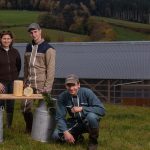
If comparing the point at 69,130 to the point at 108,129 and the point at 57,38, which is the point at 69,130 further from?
the point at 57,38

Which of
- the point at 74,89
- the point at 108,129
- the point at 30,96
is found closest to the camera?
the point at 74,89

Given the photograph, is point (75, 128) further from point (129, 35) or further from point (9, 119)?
point (129, 35)

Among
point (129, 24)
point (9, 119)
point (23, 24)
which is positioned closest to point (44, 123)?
point (9, 119)

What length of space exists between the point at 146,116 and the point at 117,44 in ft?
103

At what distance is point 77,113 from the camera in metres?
7.56

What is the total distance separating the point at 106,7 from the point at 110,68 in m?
35.6

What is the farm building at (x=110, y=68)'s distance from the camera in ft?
116

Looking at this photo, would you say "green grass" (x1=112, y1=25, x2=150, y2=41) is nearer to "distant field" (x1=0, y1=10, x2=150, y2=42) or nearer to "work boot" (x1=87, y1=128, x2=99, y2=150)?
"distant field" (x1=0, y1=10, x2=150, y2=42)

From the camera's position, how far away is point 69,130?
763cm

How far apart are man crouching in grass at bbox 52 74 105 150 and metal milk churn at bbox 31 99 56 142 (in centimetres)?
20

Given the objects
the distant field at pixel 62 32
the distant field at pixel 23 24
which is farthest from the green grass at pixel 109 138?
the distant field at pixel 62 32

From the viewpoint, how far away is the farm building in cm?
3526

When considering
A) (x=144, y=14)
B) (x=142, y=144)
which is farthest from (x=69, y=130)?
(x=144, y=14)

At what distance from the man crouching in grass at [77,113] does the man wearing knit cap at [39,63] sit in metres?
0.56
